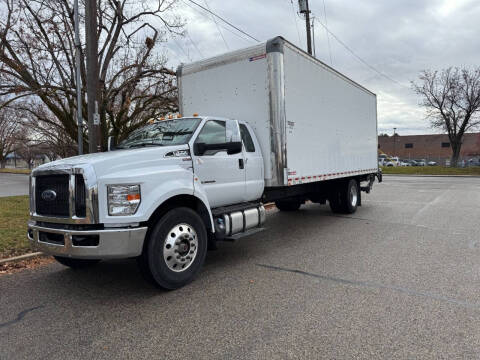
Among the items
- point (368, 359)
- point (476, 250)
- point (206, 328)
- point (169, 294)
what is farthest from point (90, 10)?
point (476, 250)

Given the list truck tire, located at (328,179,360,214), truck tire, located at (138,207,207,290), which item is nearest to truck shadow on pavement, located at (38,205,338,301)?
truck tire, located at (138,207,207,290)

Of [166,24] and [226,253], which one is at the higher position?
[166,24]

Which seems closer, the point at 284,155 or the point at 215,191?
the point at 215,191

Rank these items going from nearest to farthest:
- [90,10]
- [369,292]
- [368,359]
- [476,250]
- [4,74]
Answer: [368,359] < [369,292] < [476,250] < [90,10] < [4,74]

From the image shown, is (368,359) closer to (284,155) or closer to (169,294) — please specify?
(169,294)

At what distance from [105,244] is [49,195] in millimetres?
960

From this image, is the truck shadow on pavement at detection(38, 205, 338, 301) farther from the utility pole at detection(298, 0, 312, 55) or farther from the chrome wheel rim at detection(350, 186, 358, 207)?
the utility pole at detection(298, 0, 312, 55)

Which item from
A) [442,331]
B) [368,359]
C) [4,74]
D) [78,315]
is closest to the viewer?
[368,359]

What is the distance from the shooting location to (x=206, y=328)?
330 centimetres

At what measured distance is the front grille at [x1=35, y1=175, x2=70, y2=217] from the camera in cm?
393

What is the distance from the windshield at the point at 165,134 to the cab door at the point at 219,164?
18 cm

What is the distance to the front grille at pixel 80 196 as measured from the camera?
3770 mm

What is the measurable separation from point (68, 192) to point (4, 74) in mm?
11557

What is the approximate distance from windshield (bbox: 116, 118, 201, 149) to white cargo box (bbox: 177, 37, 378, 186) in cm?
132
